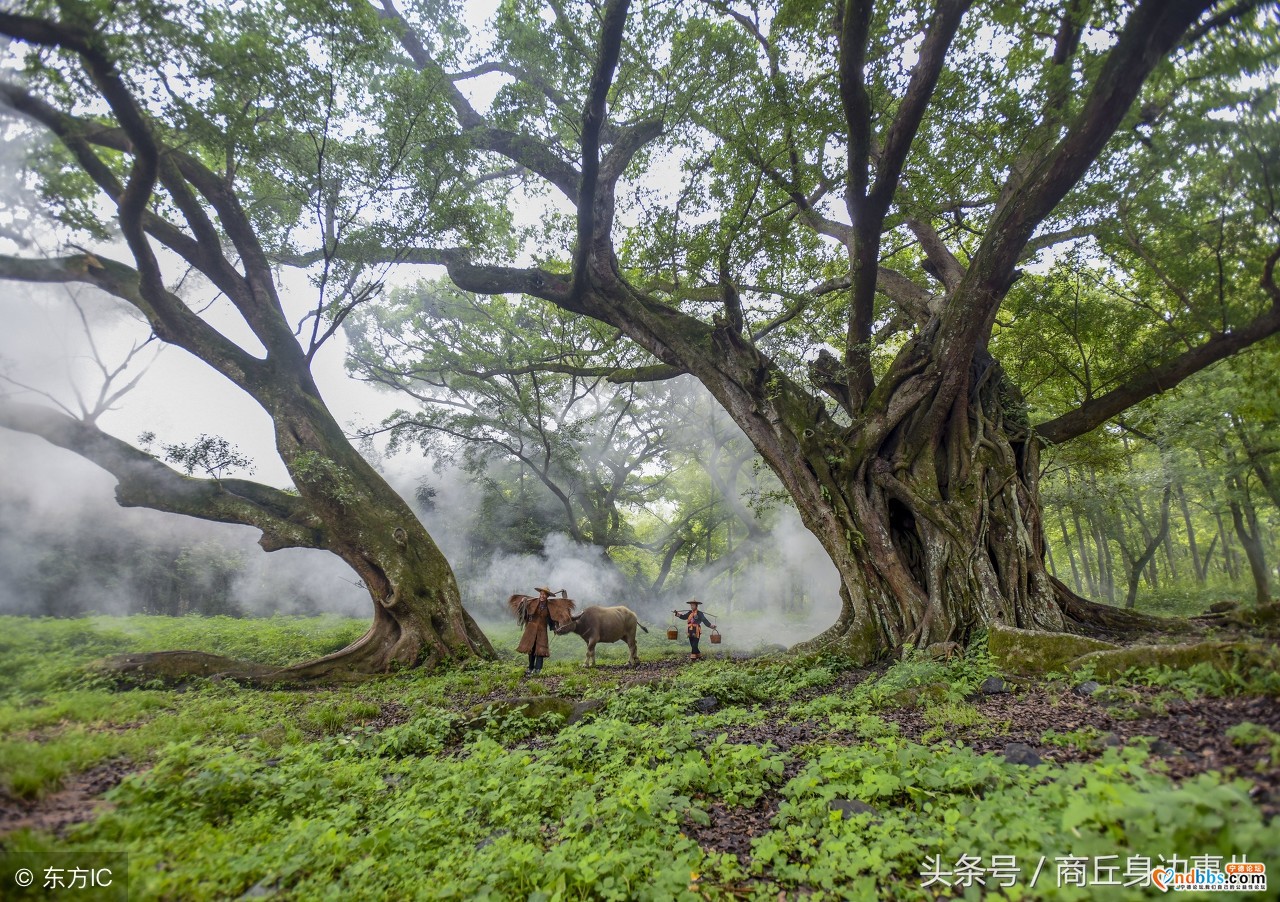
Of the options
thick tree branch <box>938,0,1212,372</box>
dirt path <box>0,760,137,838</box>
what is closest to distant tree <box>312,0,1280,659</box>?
thick tree branch <box>938,0,1212,372</box>

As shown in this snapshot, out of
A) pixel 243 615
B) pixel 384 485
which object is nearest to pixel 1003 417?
pixel 384 485

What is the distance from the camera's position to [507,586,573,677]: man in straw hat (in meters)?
9.31

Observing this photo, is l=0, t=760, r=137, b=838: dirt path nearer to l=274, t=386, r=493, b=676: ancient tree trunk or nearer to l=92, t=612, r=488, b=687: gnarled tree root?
l=92, t=612, r=488, b=687: gnarled tree root

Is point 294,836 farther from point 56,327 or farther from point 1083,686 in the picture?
point 1083,686

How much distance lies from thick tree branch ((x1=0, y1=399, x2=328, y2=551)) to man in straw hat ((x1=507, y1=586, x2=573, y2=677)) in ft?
11.3

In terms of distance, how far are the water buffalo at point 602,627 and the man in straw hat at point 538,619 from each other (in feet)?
1.80

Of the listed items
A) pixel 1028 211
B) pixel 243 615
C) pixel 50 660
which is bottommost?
pixel 243 615

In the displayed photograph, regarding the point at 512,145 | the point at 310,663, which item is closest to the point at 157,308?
the point at 310,663

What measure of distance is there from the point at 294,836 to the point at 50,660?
11.4 feet

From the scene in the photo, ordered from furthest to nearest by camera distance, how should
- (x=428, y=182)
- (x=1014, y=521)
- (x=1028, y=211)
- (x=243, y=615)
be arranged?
(x=243, y=615)
(x=428, y=182)
(x=1014, y=521)
(x=1028, y=211)

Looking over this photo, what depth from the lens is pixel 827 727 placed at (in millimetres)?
4516

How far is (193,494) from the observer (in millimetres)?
8477

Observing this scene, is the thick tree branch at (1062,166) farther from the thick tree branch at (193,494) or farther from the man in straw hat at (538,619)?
the thick tree branch at (193,494)

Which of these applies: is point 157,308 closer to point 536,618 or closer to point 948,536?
point 536,618
